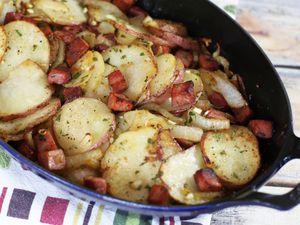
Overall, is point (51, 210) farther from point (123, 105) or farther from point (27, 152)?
point (123, 105)

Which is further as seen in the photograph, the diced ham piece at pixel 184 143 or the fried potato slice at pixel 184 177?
the diced ham piece at pixel 184 143

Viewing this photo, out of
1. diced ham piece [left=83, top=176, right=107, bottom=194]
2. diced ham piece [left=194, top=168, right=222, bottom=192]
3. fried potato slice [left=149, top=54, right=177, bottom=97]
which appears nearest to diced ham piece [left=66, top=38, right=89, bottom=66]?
fried potato slice [left=149, top=54, right=177, bottom=97]

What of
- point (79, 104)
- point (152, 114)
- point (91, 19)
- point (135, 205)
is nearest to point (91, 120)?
point (79, 104)

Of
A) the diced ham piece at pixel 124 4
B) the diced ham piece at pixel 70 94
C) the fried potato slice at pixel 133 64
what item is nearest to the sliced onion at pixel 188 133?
the fried potato slice at pixel 133 64

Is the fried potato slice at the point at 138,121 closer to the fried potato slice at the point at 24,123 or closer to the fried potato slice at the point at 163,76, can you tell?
the fried potato slice at the point at 163,76

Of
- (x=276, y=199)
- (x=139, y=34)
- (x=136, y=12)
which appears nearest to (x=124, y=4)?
(x=136, y=12)

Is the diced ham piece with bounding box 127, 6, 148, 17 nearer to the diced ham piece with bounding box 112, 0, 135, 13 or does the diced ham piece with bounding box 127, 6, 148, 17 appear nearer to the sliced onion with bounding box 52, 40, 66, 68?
the diced ham piece with bounding box 112, 0, 135, 13

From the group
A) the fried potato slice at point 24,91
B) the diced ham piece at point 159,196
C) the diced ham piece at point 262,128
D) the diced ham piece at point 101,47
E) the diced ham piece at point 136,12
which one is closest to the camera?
the diced ham piece at point 159,196

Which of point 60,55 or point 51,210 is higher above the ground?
point 60,55
